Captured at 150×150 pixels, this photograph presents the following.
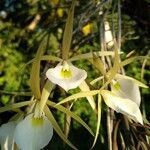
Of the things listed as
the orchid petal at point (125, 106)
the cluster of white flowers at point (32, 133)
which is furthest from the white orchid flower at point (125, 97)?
the cluster of white flowers at point (32, 133)

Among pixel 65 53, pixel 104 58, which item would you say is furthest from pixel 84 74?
pixel 104 58

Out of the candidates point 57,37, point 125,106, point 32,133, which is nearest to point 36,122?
point 32,133

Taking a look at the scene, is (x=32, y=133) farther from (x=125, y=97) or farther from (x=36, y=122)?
(x=125, y=97)

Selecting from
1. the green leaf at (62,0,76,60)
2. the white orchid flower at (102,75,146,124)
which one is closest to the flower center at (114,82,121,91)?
the white orchid flower at (102,75,146,124)

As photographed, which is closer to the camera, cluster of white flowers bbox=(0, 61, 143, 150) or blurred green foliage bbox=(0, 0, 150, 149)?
cluster of white flowers bbox=(0, 61, 143, 150)

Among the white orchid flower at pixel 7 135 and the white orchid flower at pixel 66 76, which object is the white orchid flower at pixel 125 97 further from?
the white orchid flower at pixel 7 135

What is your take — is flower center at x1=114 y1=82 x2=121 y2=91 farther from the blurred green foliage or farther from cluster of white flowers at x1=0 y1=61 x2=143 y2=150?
the blurred green foliage

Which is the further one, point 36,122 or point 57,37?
point 57,37
